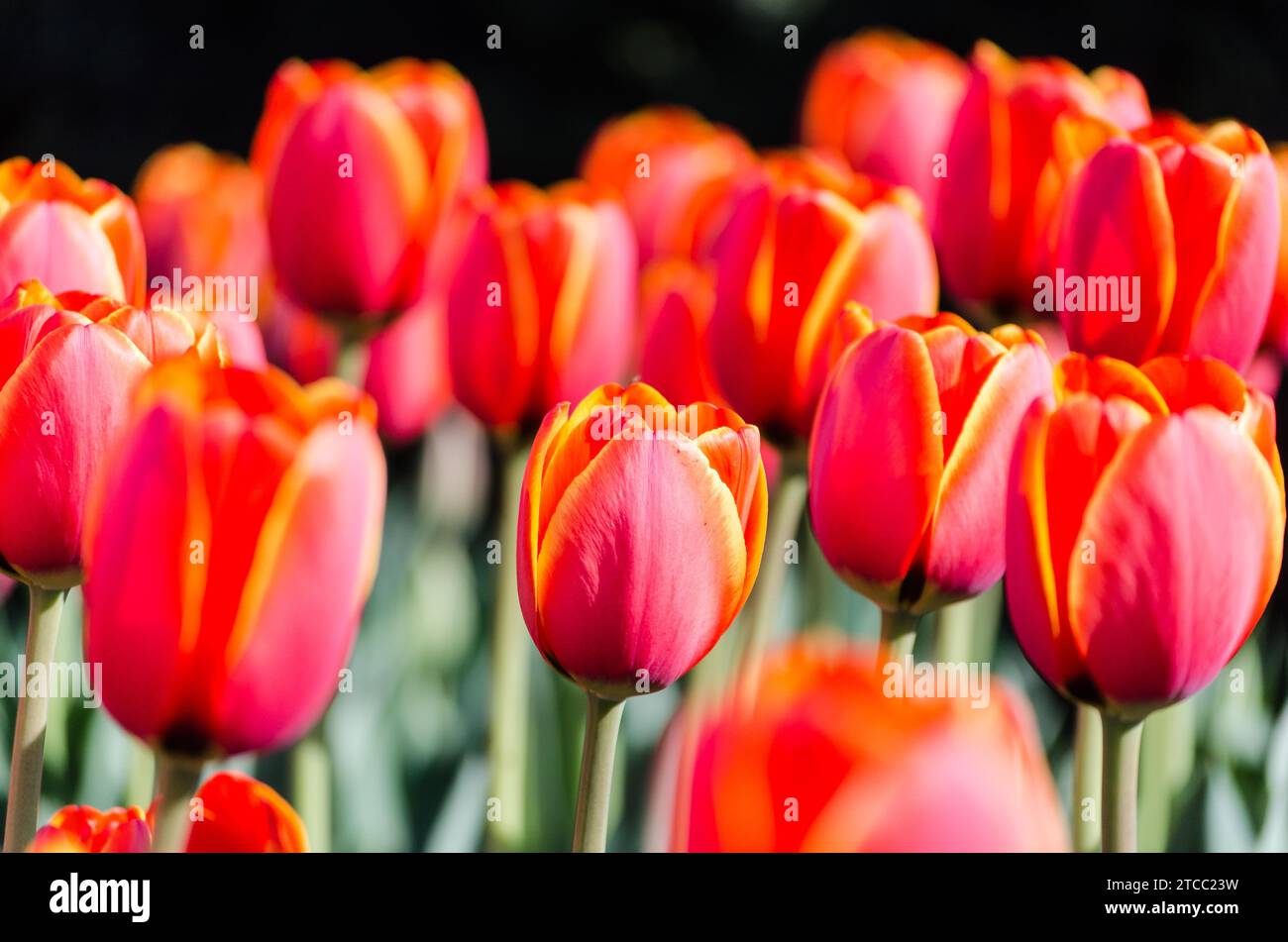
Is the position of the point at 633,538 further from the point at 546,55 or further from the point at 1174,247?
the point at 546,55

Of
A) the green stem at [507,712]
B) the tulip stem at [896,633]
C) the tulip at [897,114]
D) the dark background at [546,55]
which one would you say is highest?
the dark background at [546,55]

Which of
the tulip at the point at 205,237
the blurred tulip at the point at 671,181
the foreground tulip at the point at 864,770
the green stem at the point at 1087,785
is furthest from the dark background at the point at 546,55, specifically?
the foreground tulip at the point at 864,770

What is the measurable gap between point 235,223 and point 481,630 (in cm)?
27

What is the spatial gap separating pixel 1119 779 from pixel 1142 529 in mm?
84

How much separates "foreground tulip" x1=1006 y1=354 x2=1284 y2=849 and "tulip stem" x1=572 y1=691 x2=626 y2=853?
0.12m

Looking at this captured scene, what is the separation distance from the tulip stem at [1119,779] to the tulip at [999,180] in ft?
0.74

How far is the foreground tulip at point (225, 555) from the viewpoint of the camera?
0.33 meters

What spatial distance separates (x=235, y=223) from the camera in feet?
2.44

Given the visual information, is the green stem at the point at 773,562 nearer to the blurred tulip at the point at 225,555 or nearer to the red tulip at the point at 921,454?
the red tulip at the point at 921,454

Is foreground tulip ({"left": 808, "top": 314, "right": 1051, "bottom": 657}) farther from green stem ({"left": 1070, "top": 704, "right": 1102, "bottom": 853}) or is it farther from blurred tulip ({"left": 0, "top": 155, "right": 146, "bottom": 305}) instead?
blurred tulip ({"left": 0, "top": 155, "right": 146, "bottom": 305})

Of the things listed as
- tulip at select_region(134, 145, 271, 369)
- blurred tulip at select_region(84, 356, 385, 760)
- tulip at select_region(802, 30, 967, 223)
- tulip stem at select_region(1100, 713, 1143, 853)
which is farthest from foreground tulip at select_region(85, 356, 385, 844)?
tulip at select_region(802, 30, 967, 223)

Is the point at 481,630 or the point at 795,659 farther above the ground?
the point at 795,659
